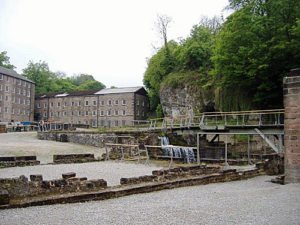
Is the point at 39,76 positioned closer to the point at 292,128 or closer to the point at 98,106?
the point at 98,106

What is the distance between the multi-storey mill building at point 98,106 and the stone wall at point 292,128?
185ft

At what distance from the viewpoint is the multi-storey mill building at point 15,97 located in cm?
6944

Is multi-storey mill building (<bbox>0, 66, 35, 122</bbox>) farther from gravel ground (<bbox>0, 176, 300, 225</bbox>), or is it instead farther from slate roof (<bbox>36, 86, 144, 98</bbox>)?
gravel ground (<bbox>0, 176, 300, 225</bbox>)

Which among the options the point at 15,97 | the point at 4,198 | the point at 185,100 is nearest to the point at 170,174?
the point at 4,198

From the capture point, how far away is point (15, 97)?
73.0 meters

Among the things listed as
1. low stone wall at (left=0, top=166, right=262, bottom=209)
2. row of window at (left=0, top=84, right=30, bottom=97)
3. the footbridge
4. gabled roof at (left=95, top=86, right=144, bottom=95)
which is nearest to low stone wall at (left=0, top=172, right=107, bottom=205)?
low stone wall at (left=0, top=166, right=262, bottom=209)

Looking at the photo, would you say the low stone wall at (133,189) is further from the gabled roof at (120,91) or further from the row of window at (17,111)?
the row of window at (17,111)

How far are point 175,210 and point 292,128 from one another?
7064 millimetres

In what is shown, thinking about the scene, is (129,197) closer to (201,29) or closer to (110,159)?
(110,159)

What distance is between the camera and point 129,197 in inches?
368

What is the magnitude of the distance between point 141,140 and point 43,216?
20373mm

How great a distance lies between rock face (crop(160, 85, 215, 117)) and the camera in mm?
43625

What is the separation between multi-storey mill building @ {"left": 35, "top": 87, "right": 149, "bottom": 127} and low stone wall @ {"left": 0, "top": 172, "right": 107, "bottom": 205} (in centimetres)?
5884

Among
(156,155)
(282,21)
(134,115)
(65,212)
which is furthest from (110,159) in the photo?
(134,115)
